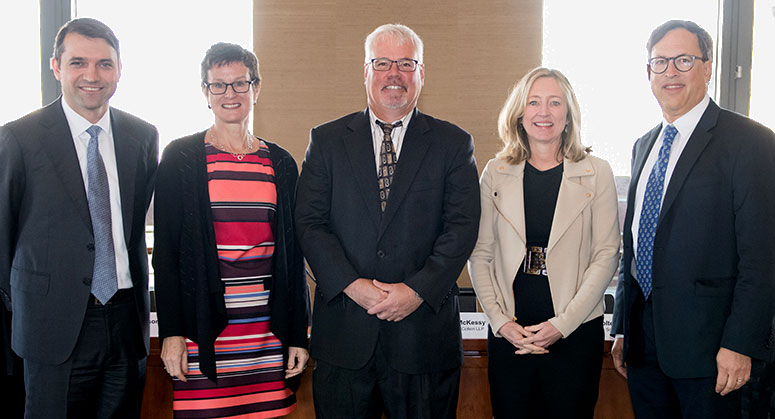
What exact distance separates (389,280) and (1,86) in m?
3.59

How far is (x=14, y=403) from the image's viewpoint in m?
2.32

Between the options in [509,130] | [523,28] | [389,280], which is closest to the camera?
[389,280]

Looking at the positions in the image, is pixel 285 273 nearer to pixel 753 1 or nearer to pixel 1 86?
pixel 1 86

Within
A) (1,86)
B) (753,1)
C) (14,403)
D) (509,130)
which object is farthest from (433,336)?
(1,86)

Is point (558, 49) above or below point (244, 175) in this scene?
above

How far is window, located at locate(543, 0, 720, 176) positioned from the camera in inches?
148

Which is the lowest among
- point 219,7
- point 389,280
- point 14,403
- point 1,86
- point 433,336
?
point 14,403

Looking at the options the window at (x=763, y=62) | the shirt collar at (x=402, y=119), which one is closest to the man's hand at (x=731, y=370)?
the shirt collar at (x=402, y=119)

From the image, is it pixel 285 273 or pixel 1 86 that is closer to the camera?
pixel 285 273

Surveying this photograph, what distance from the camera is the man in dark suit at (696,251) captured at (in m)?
1.73

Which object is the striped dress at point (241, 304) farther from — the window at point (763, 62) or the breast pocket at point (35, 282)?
the window at point (763, 62)

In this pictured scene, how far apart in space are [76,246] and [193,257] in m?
0.39

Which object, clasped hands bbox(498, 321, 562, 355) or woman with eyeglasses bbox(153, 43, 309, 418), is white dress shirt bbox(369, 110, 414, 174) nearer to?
woman with eyeglasses bbox(153, 43, 309, 418)

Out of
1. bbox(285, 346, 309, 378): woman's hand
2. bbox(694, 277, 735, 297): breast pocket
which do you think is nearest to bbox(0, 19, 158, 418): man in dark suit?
bbox(285, 346, 309, 378): woman's hand
